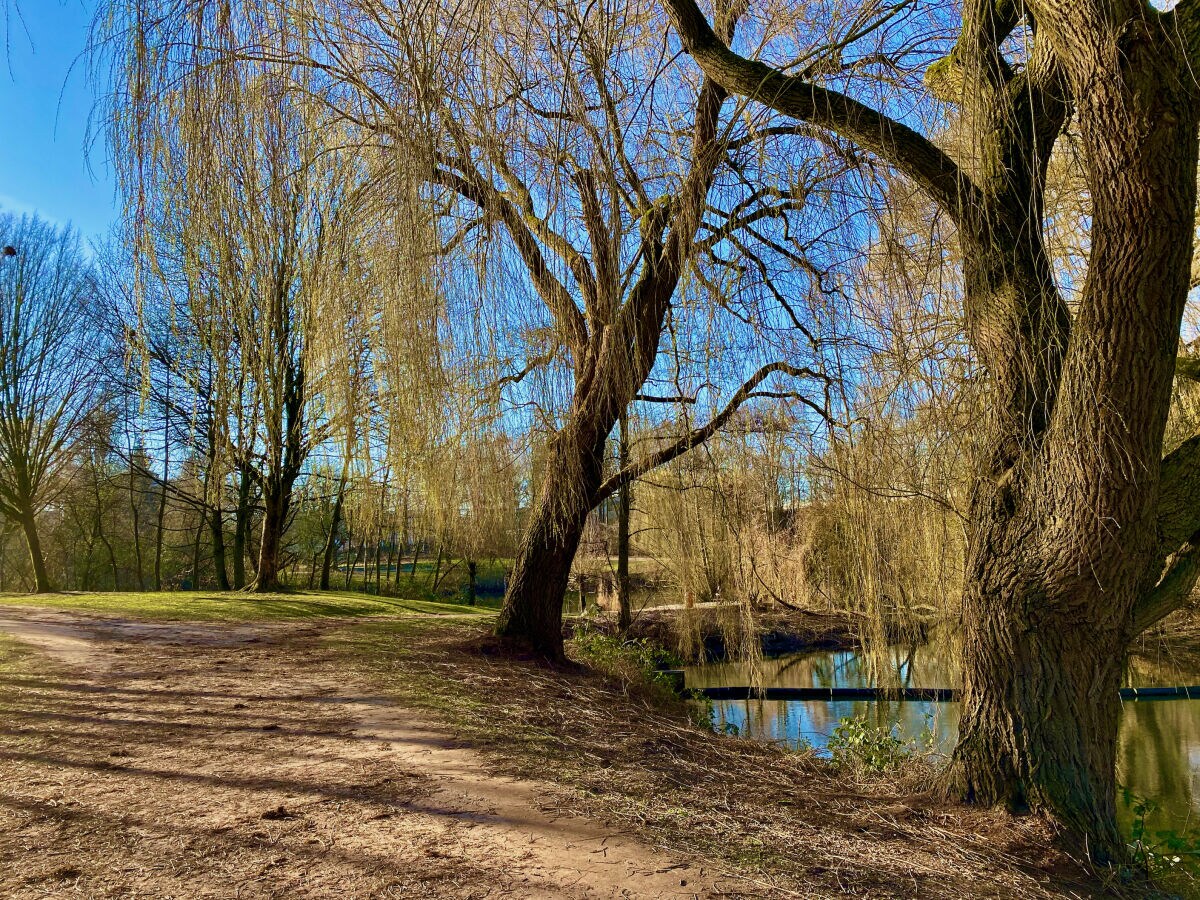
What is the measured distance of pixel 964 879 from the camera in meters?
2.55

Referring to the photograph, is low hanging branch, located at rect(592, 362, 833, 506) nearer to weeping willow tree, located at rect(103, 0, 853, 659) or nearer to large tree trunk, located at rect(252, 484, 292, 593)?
weeping willow tree, located at rect(103, 0, 853, 659)

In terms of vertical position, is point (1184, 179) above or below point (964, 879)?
above

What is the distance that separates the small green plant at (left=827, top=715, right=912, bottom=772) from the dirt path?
220 cm

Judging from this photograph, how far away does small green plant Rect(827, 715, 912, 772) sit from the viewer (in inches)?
171

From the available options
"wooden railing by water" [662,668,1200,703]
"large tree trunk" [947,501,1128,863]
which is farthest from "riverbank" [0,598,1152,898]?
"wooden railing by water" [662,668,1200,703]

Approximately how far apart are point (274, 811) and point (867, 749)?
3362 millimetres

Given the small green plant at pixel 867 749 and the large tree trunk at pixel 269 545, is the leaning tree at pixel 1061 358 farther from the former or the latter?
the large tree trunk at pixel 269 545

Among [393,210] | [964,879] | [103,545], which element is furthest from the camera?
[103,545]

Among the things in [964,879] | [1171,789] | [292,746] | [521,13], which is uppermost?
[521,13]

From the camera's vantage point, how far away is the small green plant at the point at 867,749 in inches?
171

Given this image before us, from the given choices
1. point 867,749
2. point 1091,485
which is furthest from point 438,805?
point 867,749

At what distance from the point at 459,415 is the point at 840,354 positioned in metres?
2.12

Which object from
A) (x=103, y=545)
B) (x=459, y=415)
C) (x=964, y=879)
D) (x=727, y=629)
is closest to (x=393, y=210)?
(x=459, y=415)

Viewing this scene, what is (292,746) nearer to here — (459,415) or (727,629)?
(459,415)
